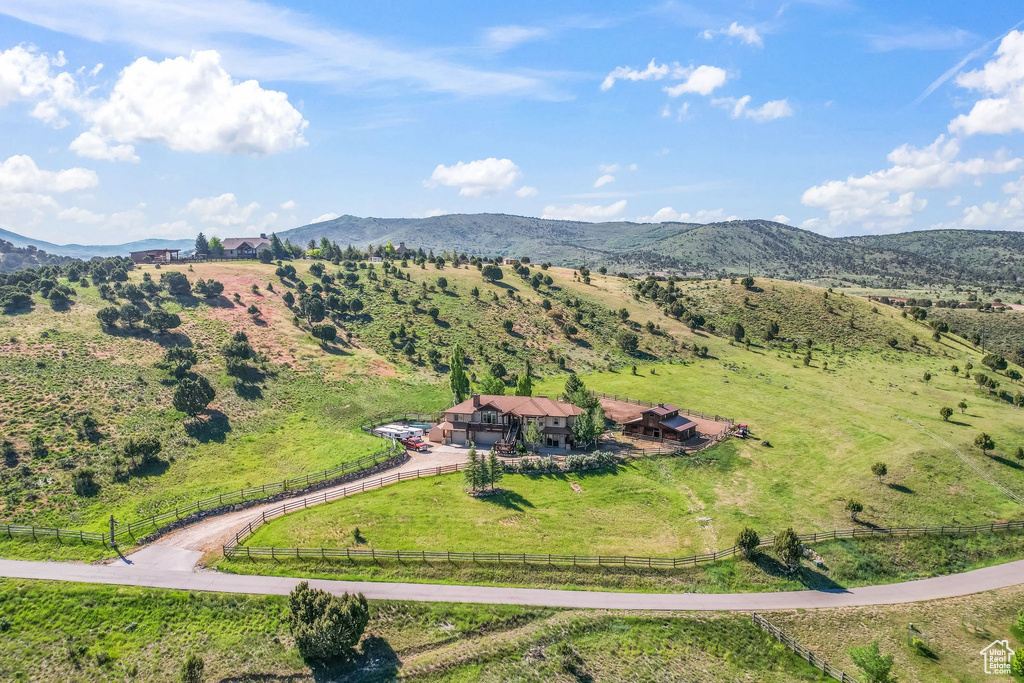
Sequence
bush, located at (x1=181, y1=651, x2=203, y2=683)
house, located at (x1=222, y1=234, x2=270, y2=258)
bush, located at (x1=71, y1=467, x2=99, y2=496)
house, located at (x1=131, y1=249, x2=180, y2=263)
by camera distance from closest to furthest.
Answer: bush, located at (x1=181, y1=651, x2=203, y2=683), bush, located at (x1=71, y1=467, x2=99, y2=496), house, located at (x1=131, y1=249, x2=180, y2=263), house, located at (x1=222, y1=234, x2=270, y2=258)

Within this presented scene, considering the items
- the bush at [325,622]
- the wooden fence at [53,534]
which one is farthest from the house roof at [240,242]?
the bush at [325,622]

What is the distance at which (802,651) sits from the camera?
120 ft

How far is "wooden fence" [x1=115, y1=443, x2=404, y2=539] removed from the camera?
155ft

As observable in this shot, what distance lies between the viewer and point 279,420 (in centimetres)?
7244

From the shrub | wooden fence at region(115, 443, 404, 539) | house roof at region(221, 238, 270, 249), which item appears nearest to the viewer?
the shrub

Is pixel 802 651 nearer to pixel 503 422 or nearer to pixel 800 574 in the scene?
pixel 800 574

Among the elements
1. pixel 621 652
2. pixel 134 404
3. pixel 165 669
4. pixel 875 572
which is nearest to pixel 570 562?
Answer: pixel 621 652

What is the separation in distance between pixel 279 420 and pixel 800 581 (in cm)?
6320

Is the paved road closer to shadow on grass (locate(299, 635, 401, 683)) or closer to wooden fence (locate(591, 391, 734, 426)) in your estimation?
shadow on grass (locate(299, 635, 401, 683))

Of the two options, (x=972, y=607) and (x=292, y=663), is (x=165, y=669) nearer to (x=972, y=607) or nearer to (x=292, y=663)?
(x=292, y=663)

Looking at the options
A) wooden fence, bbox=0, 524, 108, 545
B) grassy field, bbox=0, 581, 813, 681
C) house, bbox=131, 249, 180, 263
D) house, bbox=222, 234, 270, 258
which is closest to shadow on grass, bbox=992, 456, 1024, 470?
grassy field, bbox=0, 581, 813, 681

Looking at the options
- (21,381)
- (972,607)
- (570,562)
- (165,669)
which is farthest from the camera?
(21,381)

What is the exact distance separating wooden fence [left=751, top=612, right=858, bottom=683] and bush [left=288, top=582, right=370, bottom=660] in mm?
28283

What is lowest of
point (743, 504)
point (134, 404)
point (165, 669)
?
point (165, 669)
